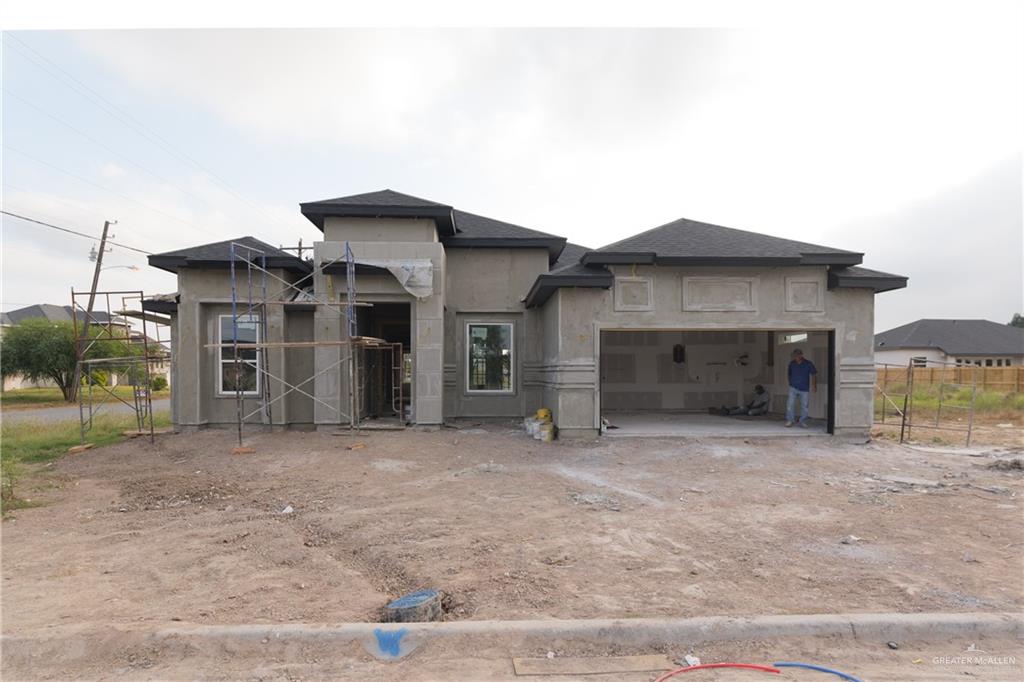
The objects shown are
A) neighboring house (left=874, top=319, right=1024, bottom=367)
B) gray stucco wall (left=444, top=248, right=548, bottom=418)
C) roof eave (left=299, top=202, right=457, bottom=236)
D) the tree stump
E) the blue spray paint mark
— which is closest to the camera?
the blue spray paint mark

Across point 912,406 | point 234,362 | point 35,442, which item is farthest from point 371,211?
point 912,406

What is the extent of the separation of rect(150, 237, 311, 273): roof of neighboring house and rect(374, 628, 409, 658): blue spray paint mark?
36.0 feet

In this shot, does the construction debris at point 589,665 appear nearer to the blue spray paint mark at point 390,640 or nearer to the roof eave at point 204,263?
the blue spray paint mark at point 390,640

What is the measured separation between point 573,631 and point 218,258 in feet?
41.5

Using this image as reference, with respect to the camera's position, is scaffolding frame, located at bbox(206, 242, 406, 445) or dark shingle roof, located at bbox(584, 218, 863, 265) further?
scaffolding frame, located at bbox(206, 242, 406, 445)

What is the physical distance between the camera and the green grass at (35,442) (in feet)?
25.8

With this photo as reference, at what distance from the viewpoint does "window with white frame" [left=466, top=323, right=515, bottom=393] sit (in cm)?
1489

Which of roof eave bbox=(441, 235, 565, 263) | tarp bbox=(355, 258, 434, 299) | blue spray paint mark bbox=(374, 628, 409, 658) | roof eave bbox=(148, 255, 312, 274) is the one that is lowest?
blue spray paint mark bbox=(374, 628, 409, 658)

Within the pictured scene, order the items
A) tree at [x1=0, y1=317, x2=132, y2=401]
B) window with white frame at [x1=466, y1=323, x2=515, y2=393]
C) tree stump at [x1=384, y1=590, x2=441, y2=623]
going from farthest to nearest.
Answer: tree at [x1=0, y1=317, x2=132, y2=401] → window with white frame at [x1=466, y1=323, x2=515, y2=393] → tree stump at [x1=384, y1=590, x2=441, y2=623]

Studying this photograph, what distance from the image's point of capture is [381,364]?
1677cm

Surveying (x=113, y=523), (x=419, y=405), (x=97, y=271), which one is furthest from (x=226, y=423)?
(x=97, y=271)

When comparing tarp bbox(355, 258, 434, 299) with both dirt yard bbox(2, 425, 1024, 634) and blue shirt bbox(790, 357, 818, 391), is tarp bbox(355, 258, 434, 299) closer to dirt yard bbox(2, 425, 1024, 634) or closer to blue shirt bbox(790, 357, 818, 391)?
dirt yard bbox(2, 425, 1024, 634)

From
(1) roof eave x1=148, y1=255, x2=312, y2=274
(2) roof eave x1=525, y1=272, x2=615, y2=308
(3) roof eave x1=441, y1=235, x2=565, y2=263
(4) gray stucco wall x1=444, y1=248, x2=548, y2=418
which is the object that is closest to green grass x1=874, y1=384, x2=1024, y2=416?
(2) roof eave x1=525, y1=272, x2=615, y2=308

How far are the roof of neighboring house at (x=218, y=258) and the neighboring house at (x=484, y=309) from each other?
0.19 feet
